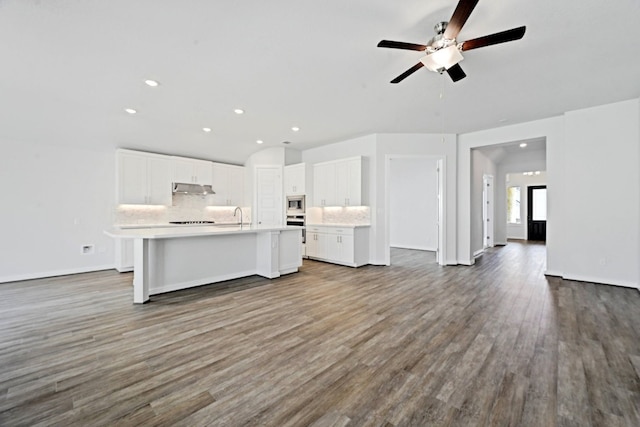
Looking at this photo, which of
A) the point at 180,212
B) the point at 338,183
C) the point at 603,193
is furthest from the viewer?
the point at 180,212

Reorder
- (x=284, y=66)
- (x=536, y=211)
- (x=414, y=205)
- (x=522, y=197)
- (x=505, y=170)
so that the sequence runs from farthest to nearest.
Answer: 1. (x=522, y=197)
2. (x=536, y=211)
3. (x=505, y=170)
4. (x=414, y=205)
5. (x=284, y=66)

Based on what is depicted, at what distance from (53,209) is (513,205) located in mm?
14485

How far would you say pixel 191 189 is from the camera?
21.4ft

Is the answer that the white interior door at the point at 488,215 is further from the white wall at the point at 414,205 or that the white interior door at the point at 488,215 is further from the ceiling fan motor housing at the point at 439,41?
the ceiling fan motor housing at the point at 439,41

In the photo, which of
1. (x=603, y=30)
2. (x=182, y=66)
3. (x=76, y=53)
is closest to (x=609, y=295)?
(x=603, y=30)

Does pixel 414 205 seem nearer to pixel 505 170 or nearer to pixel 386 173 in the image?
pixel 386 173

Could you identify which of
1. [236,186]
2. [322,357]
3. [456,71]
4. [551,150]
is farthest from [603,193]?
[236,186]

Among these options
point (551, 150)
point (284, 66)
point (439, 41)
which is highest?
point (284, 66)

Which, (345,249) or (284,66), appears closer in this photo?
(284,66)

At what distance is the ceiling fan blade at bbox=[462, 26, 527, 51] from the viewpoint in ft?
6.76

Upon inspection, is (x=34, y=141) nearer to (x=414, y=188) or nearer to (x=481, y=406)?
(x=481, y=406)

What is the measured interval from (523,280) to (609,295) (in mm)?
1024

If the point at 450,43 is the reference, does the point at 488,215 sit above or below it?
below

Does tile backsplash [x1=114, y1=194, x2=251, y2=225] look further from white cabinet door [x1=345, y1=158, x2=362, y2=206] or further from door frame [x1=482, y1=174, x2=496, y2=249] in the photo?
door frame [x1=482, y1=174, x2=496, y2=249]
